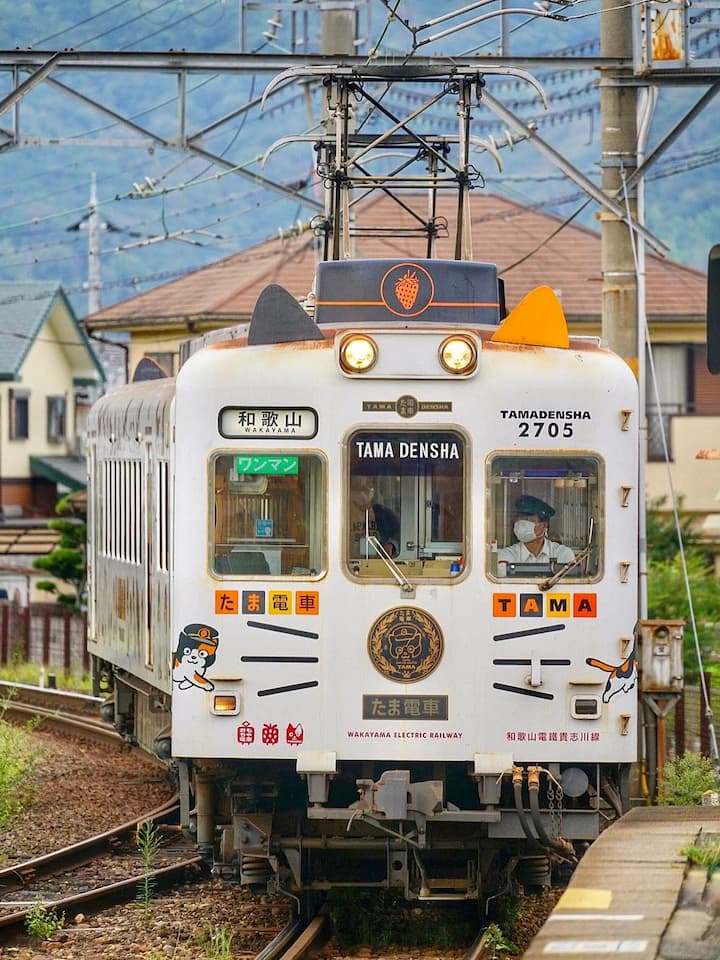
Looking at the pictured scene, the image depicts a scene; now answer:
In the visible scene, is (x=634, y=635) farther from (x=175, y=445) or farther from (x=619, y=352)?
(x=619, y=352)

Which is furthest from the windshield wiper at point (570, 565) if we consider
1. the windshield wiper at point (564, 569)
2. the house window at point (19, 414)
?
the house window at point (19, 414)

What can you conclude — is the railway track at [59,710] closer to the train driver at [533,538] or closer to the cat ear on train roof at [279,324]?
the cat ear on train roof at [279,324]

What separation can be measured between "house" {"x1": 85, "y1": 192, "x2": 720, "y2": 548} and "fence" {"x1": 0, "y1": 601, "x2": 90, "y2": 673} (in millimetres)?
4376

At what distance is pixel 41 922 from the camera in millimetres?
9398

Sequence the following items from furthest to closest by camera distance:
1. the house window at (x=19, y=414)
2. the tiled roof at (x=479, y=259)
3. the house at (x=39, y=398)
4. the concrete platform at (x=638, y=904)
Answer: the house window at (x=19, y=414) → the house at (x=39, y=398) → the tiled roof at (x=479, y=259) → the concrete platform at (x=638, y=904)

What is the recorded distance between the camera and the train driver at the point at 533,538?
8711mm

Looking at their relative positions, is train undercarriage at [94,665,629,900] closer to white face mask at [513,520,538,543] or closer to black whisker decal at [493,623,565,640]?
black whisker decal at [493,623,565,640]

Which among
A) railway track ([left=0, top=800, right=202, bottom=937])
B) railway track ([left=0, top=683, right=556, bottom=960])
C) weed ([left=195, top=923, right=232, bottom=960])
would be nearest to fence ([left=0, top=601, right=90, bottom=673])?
railway track ([left=0, top=683, right=556, bottom=960])

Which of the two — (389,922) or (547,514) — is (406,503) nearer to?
(547,514)

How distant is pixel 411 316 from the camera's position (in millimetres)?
8938

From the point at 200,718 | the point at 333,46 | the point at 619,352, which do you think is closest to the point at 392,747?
the point at 200,718

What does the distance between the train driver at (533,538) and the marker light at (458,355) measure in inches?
28.5

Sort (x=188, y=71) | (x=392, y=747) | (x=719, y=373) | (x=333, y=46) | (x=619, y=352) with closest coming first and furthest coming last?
(x=719, y=373)
(x=392, y=747)
(x=619, y=352)
(x=188, y=71)
(x=333, y=46)

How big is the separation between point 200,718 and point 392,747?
975 millimetres
